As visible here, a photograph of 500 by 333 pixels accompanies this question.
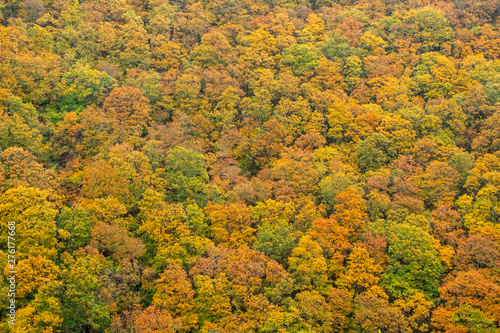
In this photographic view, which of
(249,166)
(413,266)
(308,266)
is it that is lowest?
(308,266)

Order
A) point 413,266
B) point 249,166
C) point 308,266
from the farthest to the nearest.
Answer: point 249,166
point 308,266
point 413,266

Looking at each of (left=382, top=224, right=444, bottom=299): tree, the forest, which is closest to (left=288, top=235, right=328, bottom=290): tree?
the forest

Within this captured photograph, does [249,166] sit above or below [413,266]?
above

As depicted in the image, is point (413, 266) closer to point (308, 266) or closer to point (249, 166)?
point (308, 266)

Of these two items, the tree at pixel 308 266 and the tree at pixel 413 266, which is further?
the tree at pixel 308 266

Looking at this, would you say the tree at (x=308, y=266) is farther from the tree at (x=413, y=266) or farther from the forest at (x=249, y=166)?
the tree at (x=413, y=266)

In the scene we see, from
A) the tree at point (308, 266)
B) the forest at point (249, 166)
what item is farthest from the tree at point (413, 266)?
the tree at point (308, 266)

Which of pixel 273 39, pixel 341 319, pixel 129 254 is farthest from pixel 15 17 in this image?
pixel 341 319

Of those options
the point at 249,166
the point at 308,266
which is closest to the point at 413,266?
the point at 308,266

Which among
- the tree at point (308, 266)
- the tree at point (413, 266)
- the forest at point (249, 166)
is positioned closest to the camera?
the forest at point (249, 166)
